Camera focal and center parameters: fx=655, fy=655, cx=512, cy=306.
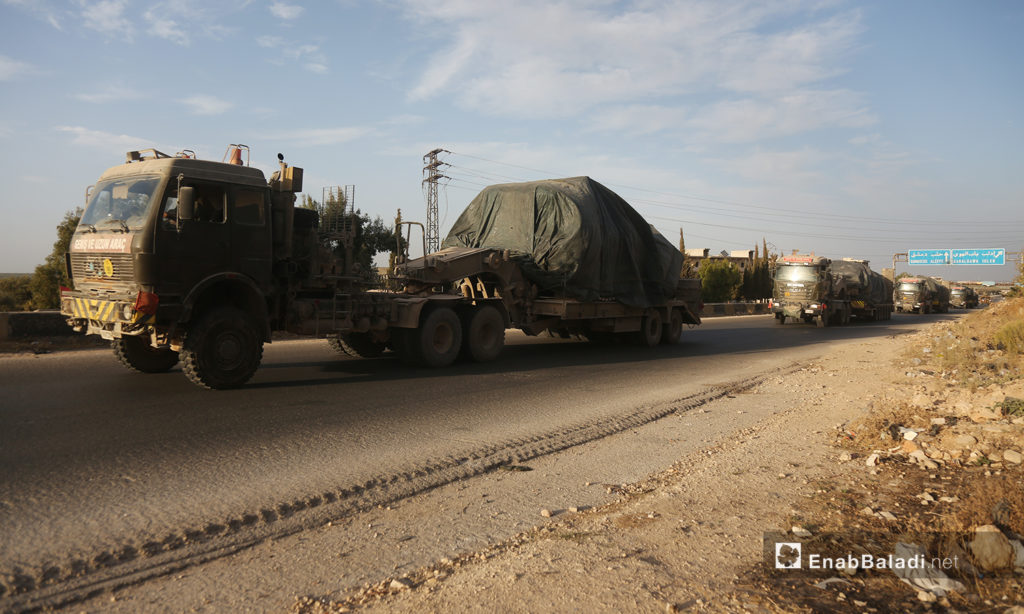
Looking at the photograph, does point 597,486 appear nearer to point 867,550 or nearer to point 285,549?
point 867,550

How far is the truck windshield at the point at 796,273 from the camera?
2612cm

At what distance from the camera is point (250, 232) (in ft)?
28.5

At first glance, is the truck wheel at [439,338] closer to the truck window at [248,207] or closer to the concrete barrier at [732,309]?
the truck window at [248,207]

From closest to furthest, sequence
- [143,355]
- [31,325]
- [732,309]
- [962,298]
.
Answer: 1. [143,355]
2. [31,325]
3. [732,309]
4. [962,298]

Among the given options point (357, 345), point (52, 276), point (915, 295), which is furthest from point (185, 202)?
point (915, 295)

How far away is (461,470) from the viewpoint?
5145mm

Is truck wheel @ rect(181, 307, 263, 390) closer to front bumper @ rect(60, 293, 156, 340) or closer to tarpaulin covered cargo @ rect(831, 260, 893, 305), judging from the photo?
front bumper @ rect(60, 293, 156, 340)

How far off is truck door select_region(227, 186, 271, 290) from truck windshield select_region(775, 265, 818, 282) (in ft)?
74.9

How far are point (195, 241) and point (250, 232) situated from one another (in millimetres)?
762

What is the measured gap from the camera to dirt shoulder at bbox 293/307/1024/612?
9.71ft

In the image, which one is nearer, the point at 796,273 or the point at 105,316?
the point at 105,316

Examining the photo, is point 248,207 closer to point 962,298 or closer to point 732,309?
point 732,309

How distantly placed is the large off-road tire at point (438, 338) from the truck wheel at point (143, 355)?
3.61m

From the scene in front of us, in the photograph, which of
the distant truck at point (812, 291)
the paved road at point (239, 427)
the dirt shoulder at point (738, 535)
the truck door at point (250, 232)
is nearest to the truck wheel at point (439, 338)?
the paved road at point (239, 427)
